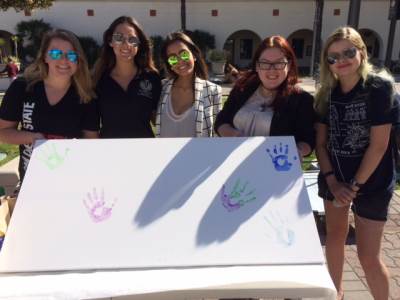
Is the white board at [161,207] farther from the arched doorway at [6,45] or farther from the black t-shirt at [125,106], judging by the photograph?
the arched doorway at [6,45]

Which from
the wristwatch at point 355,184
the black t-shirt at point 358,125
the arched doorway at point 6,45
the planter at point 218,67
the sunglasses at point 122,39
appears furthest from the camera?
the arched doorway at point 6,45

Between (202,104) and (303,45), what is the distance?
2916cm

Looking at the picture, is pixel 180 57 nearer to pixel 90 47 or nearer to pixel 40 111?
pixel 40 111

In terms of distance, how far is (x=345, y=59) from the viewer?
2.13 metres

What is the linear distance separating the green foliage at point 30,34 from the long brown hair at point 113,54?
2478 centimetres

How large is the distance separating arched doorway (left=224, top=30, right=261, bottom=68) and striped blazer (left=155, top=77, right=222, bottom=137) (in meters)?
26.6

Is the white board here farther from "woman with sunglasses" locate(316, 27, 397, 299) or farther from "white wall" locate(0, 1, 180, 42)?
"white wall" locate(0, 1, 180, 42)

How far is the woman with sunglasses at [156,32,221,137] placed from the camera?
8.49 feet

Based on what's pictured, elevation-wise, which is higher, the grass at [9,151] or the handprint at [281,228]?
the handprint at [281,228]

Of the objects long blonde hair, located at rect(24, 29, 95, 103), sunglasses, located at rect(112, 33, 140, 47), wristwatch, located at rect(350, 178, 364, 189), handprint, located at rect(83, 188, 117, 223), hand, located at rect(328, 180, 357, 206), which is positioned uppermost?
sunglasses, located at rect(112, 33, 140, 47)

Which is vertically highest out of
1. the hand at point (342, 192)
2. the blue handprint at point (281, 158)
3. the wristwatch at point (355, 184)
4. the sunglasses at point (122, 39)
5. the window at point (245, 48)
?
the sunglasses at point (122, 39)

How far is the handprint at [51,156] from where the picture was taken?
1.90 metres

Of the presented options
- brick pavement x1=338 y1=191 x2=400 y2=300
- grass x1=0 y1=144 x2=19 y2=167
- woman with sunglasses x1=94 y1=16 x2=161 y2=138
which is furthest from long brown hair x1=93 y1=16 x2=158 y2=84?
grass x1=0 y1=144 x2=19 y2=167

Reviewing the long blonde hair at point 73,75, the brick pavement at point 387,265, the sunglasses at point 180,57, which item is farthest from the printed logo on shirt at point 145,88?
the brick pavement at point 387,265
